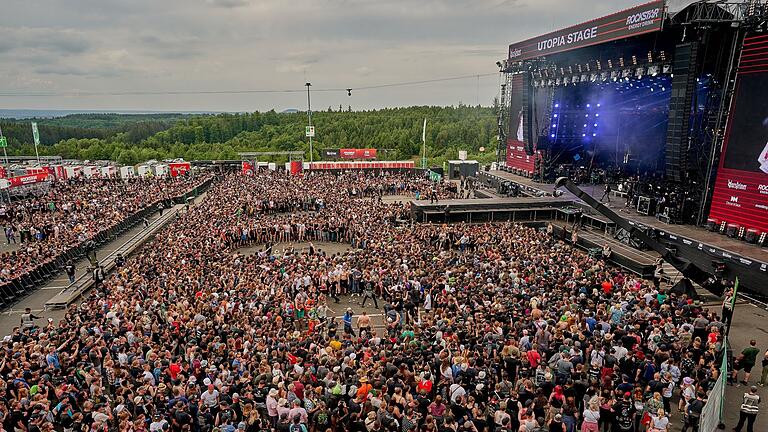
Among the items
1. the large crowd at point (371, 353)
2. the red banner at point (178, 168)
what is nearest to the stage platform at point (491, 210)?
the large crowd at point (371, 353)

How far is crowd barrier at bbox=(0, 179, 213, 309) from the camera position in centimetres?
1579

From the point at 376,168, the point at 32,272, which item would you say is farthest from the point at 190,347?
the point at 376,168

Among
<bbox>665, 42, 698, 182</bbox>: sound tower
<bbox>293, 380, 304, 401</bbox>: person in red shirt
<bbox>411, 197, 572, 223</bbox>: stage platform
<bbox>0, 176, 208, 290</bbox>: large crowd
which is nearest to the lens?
<bbox>293, 380, 304, 401</bbox>: person in red shirt

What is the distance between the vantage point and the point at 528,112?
102 feet

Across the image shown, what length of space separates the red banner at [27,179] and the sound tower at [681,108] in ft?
134

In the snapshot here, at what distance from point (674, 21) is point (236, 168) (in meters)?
43.9

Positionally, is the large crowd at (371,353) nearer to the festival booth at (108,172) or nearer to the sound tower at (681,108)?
the sound tower at (681,108)

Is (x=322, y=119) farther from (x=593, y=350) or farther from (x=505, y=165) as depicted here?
(x=593, y=350)

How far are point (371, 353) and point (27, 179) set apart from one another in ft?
128

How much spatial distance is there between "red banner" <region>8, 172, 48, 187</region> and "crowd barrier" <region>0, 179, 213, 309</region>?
14.5m

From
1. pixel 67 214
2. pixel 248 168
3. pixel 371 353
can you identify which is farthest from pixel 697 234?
pixel 248 168

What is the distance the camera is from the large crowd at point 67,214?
61.4ft

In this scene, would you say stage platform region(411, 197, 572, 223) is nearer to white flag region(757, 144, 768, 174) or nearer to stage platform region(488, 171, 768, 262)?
stage platform region(488, 171, 768, 262)

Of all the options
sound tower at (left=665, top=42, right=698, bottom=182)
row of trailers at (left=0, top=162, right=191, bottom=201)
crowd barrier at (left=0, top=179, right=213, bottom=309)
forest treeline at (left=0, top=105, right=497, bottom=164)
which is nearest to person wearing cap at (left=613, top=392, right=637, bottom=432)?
sound tower at (left=665, top=42, right=698, bottom=182)
